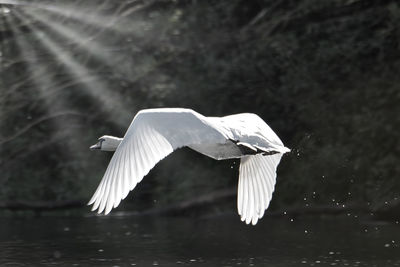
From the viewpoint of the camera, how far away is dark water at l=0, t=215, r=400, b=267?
401 inches

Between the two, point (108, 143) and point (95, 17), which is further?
point (95, 17)

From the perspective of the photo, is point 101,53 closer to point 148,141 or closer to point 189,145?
point 189,145

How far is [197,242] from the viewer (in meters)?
11.8

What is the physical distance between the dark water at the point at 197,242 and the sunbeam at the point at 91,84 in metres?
2.19

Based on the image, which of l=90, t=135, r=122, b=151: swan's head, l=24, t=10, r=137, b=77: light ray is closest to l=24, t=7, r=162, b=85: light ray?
l=24, t=10, r=137, b=77: light ray

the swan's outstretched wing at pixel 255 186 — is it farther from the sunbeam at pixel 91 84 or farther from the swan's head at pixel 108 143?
the sunbeam at pixel 91 84

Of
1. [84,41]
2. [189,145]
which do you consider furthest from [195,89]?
[189,145]

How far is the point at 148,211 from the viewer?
15.9 metres

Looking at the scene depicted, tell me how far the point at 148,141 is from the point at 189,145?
714 millimetres

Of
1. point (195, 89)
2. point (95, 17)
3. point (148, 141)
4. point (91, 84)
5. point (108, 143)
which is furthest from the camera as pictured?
point (91, 84)

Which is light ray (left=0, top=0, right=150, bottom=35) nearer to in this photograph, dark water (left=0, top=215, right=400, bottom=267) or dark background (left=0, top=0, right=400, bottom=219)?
dark background (left=0, top=0, right=400, bottom=219)

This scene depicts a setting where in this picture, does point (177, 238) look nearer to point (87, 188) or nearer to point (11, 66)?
point (87, 188)

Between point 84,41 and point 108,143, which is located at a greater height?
point 84,41

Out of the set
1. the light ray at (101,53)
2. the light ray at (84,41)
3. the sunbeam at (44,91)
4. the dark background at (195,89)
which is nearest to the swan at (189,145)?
the dark background at (195,89)
